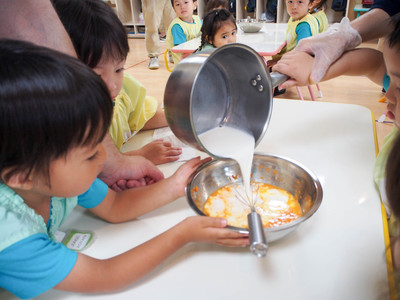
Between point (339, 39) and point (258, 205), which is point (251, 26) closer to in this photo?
point (339, 39)

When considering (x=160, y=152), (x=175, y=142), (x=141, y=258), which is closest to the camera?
(x=141, y=258)

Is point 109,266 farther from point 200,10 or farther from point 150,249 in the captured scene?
point 200,10

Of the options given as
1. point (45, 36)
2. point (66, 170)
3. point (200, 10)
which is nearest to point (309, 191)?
point (66, 170)

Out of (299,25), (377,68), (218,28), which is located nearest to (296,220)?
(377,68)

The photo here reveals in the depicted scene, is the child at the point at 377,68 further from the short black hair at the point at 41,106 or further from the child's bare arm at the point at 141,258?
the short black hair at the point at 41,106

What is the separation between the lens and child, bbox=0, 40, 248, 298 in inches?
18.1

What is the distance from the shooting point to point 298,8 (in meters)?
2.52

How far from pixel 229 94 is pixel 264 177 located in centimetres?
24

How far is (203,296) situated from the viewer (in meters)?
0.52

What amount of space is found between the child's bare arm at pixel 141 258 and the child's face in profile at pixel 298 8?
95.3 inches

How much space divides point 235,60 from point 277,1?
13.3ft

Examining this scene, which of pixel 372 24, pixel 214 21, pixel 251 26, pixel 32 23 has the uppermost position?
pixel 32 23

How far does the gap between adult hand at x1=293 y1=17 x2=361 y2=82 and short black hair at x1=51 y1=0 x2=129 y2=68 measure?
0.59 meters

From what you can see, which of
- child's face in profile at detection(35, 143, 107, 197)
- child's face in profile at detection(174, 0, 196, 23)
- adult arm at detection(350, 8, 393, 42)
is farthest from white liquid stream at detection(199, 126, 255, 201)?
child's face in profile at detection(174, 0, 196, 23)
